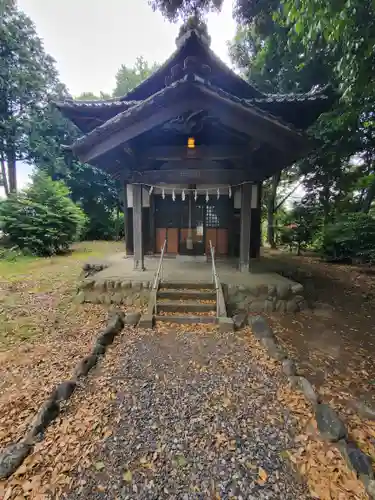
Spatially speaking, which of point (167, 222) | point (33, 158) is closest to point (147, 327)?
point (167, 222)

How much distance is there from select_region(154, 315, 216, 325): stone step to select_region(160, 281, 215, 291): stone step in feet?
3.22

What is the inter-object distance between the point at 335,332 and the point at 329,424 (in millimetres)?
2571

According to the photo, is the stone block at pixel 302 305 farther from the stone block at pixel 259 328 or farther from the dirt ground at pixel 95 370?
the stone block at pixel 259 328

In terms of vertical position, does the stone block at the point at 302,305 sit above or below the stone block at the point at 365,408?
above

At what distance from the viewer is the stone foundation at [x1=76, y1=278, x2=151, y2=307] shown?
17.8 feet

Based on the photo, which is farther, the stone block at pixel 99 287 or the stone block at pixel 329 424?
the stone block at pixel 99 287

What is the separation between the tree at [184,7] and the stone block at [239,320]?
322 inches

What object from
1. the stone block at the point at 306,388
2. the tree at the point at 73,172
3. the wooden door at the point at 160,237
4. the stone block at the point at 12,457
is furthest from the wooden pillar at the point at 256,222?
the tree at the point at 73,172

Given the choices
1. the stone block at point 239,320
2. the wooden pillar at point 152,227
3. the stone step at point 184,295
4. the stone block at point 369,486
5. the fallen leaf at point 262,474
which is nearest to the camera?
the stone block at point 369,486

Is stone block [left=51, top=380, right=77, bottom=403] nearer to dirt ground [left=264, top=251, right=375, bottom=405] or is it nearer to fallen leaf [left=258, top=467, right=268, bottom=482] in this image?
fallen leaf [left=258, top=467, right=268, bottom=482]

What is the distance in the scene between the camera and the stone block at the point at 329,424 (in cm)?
219

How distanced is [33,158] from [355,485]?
57.4ft

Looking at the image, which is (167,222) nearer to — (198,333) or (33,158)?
(198,333)

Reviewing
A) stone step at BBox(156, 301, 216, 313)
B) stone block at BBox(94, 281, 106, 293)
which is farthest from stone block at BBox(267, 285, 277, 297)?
stone block at BBox(94, 281, 106, 293)
